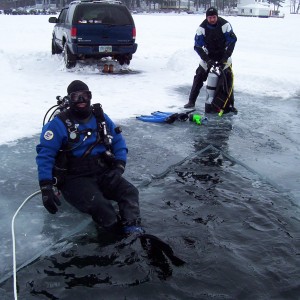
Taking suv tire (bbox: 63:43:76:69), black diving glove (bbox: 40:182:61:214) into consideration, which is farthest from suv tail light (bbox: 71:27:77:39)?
black diving glove (bbox: 40:182:61:214)

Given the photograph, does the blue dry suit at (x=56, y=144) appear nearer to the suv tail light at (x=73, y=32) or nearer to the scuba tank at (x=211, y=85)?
the scuba tank at (x=211, y=85)

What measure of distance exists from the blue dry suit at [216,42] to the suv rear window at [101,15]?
15.8ft

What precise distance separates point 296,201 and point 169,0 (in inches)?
4554

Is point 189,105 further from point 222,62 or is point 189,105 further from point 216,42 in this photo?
point 216,42

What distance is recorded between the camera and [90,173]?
4.25 meters

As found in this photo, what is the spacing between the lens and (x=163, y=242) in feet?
11.6

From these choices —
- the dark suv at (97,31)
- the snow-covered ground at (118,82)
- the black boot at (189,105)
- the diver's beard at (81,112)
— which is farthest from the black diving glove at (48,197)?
the dark suv at (97,31)

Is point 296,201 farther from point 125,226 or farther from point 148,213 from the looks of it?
point 125,226

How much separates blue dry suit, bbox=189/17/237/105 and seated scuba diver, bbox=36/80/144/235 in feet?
14.8

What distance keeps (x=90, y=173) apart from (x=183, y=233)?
3.75ft

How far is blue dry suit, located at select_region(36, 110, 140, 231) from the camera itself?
390cm

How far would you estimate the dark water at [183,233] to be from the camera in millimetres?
3135

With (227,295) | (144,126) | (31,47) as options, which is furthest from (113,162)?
(31,47)

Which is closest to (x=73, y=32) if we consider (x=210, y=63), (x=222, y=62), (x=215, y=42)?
(x=215, y=42)
